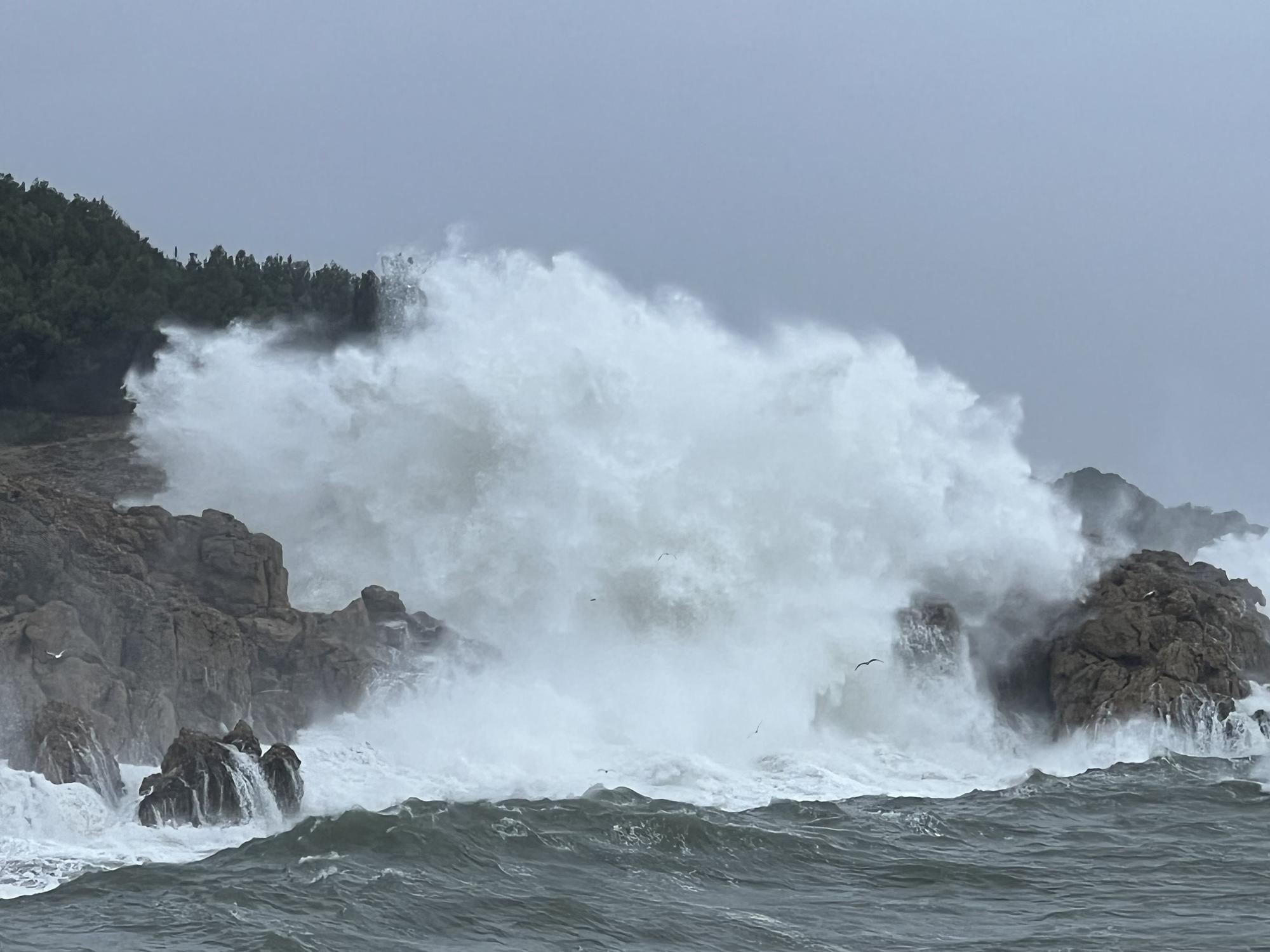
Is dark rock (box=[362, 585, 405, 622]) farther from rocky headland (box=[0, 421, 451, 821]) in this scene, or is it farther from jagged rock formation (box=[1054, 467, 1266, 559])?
jagged rock formation (box=[1054, 467, 1266, 559])

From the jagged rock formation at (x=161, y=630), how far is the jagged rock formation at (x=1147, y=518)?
2780cm

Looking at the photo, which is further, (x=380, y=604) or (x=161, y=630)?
(x=380, y=604)

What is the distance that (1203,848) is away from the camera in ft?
54.5

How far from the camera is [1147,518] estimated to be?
1937 inches

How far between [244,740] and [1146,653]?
1309 centimetres

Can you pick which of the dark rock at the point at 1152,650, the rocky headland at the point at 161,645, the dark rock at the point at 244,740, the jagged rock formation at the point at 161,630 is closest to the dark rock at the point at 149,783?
the rocky headland at the point at 161,645

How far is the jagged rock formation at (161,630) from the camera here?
18234 mm

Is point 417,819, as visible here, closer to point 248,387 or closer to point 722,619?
point 722,619

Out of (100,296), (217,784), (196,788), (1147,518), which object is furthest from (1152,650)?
(1147,518)

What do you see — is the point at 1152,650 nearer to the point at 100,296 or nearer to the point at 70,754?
the point at 70,754

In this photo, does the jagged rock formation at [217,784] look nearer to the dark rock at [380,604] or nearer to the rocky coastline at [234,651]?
the rocky coastline at [234,651]

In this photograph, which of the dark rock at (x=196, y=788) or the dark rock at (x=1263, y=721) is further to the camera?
the dark rock at (x=1263, y=721)

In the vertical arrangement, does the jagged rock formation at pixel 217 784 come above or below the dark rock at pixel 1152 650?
below

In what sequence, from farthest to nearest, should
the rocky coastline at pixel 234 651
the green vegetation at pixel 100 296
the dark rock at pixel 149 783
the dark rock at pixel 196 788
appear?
the green vegetation at pixel 100 296 < the rocky coastline at pixel 234 651 < the dark rock at pixel 149 783 < the dark rock at pixel 196 788
